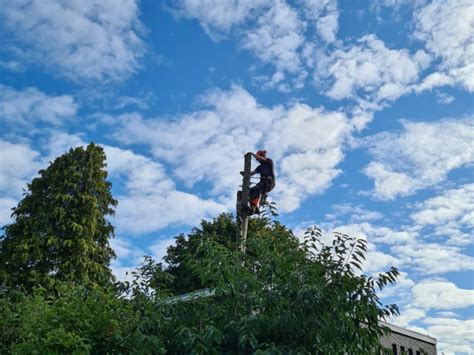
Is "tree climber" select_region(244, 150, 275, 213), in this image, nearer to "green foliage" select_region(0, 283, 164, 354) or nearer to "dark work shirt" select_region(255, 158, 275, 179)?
"dark work shirt" select_region(255, 158, 275, 179)

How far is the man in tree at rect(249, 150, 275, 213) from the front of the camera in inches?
327

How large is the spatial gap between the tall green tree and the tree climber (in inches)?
588

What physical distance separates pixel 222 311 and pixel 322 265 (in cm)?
116

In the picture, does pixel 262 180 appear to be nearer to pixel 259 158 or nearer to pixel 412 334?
pixel 259 158

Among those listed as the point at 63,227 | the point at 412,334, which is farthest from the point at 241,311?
the point at 63,227

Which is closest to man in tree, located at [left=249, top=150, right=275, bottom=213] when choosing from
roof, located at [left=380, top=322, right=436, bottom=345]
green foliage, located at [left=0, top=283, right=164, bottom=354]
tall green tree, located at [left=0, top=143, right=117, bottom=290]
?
green foliage, located at [left=0, top=283, right=164, bottom=354]

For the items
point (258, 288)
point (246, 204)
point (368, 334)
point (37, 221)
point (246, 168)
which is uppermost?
point (37, 221)

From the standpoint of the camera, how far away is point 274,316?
540cm

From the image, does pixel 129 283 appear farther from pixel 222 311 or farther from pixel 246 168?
pixel 246 168

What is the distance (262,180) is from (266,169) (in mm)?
242

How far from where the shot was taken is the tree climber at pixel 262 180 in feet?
27.2

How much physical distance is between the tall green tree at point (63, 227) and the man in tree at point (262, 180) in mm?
14930

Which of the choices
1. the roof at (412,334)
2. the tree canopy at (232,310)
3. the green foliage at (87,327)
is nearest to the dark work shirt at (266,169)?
the tree canopy at (232,310)

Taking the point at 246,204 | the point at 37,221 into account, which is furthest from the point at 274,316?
the point at 37,221
